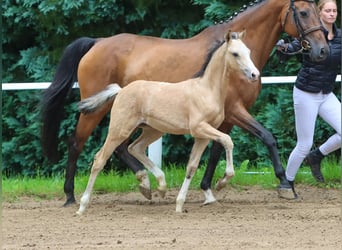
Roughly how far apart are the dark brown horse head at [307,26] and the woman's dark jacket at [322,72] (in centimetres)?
20

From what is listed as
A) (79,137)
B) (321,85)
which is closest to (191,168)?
(321,85)

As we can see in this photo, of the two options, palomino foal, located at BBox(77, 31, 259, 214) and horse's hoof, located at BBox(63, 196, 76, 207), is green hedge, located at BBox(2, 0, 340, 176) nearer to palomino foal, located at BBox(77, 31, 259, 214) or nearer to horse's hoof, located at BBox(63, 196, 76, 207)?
horse's hoof, located at BBox(63, 196, 76, 207)

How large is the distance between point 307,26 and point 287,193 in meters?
1.57

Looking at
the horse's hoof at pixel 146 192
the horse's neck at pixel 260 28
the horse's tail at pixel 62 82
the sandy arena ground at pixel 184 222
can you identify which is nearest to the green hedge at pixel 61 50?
the horse's tail at pixel 62 82

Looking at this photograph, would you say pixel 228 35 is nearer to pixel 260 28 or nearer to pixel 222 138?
pixel 222 138

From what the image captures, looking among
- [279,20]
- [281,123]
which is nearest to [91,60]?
[279,20]

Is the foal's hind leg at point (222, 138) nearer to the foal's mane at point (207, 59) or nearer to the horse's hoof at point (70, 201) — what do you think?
the foal's mane at point (207, 59)

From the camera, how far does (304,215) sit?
7.71 metres

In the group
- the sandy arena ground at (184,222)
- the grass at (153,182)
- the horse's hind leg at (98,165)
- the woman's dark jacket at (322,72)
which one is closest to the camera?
the sandy arena ground at (184,222)

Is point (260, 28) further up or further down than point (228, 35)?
further down

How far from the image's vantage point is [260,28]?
8.66 meters

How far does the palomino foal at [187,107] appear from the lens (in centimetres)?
766

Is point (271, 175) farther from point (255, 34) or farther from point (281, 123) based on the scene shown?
point (255, 34)

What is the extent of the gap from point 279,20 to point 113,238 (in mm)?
2968
